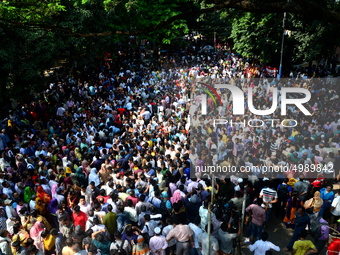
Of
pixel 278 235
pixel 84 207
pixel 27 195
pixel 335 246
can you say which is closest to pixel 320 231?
A: pixel 335 246

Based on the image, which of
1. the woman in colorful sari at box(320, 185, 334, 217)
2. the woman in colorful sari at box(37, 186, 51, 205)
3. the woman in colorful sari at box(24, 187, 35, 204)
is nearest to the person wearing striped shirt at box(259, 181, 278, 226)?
the woman in colorful sari at box(320, 185, 334, 217)

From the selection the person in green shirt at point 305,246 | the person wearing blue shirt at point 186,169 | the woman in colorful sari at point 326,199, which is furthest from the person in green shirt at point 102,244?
the woman in colorful sari at point 326,199

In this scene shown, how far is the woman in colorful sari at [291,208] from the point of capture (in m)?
6.82

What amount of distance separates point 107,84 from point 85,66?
402 centimetres

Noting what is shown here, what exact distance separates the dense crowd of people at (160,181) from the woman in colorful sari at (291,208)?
0.09 feet

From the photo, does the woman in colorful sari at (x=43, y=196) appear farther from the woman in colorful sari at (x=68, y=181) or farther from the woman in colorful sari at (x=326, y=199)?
the woman in colorful sari at (x=326, y=199)

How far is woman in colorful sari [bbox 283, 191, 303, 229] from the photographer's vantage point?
6824 mm

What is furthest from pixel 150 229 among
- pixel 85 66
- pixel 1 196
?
pixel 85 66

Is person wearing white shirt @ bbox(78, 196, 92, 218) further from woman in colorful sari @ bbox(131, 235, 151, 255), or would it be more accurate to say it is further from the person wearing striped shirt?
the person wearing striped shirt

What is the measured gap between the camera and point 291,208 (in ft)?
22.7

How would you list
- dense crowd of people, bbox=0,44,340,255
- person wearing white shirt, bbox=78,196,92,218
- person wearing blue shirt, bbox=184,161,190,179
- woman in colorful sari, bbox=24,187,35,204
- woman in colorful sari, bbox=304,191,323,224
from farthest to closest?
Answer: person wearing blue shirt, bbox=184,161,190,179 < woman in colorful sari, bbox=24,187,35,204 < woman in colorful sari, bbox=304,191,323,224 < person wearing white shirt, bbox=78,196,92,218 < dense crowd of people, bbox=0,44,340,255

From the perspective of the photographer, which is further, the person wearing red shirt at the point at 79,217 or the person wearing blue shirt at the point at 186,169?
the person wearing blue shirt at the point at 186,169

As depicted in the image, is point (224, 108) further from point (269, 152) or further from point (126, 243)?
point (126, 243)

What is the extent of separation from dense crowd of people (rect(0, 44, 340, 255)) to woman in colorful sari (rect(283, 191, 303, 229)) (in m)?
0.03
